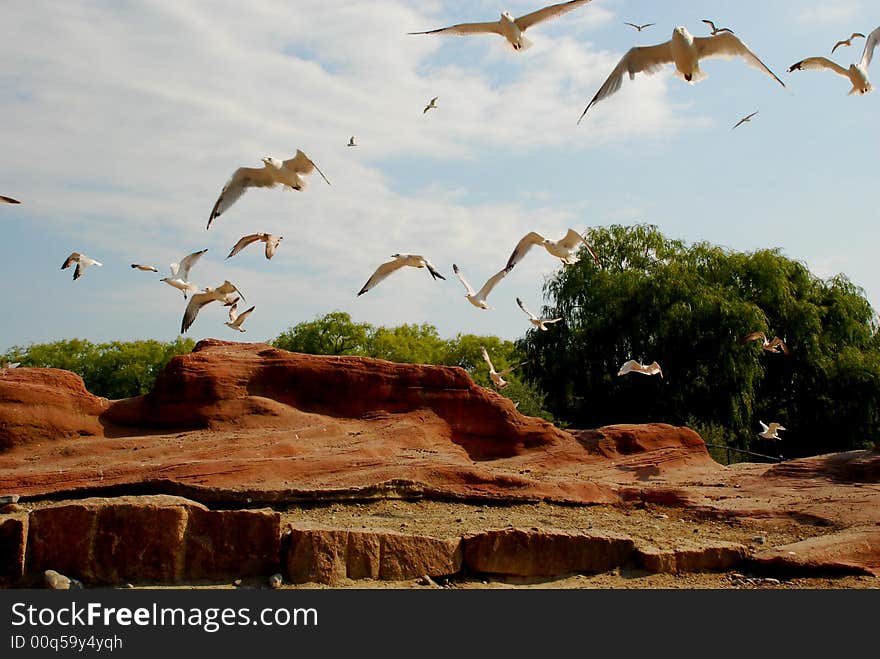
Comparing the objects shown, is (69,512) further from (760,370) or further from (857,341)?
(857,341)

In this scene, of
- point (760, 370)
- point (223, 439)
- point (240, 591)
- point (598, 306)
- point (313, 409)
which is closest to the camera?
point (240, 591)

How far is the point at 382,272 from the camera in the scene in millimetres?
15148

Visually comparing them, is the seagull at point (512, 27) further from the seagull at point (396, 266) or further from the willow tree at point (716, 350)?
the willow tree at point (716, 350)

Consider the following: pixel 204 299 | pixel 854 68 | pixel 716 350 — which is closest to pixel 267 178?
pixel 204 299

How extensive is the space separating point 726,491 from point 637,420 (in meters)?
19.0

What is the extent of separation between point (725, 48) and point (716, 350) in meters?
20.4

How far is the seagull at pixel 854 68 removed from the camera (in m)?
12.9

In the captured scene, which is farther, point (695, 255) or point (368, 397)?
point (695, 255)

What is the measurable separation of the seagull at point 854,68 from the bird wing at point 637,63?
6.97 ft

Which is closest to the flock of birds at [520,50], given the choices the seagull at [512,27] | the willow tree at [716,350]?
the seagull at [512,27]

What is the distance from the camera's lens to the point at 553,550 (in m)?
9.12

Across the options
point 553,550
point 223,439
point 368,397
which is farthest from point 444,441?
point 553,550

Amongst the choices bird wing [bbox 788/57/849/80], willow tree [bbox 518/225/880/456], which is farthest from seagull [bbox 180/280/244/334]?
willow tree [bbox 518/225/880/456]

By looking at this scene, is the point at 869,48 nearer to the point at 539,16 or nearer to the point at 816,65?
the point at 816,65
